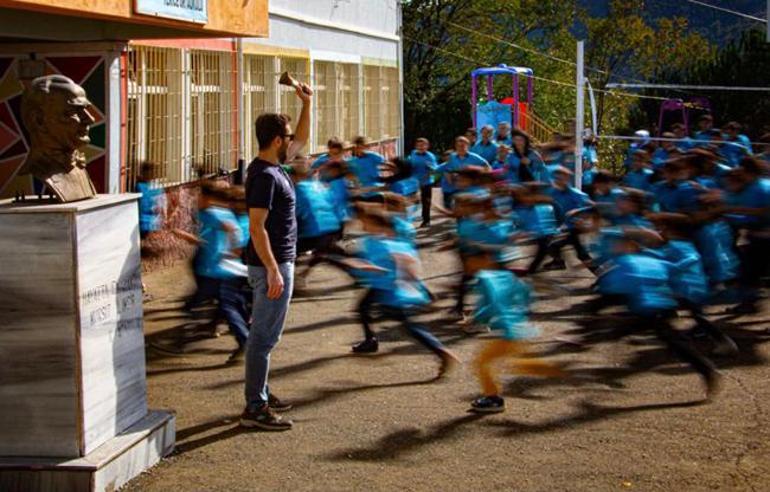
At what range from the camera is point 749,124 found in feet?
103

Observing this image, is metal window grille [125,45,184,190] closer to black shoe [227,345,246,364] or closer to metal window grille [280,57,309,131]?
metal window grille [280,57,309,131]

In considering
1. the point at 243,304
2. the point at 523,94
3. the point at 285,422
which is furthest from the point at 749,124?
the point at 285,422

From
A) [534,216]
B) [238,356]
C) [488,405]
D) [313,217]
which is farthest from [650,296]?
[313,217]

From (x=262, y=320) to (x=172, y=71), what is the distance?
29.4 feet

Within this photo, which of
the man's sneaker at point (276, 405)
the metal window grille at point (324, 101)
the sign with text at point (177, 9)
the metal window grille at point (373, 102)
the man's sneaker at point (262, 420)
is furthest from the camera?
the metal window grille at point (373, 102)

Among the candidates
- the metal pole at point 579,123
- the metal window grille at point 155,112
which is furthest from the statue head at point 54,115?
the metal pole at point 579,123

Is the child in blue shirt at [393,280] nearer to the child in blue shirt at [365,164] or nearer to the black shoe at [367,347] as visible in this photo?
the black shoe at [367,347]

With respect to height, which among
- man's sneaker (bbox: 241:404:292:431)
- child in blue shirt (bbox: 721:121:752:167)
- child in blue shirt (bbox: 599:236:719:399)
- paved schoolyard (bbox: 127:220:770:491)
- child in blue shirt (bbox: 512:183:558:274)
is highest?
child in blue shirt (bbox: 721:121:752:167)

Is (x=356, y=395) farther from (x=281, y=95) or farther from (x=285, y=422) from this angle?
(x=281, y=95)

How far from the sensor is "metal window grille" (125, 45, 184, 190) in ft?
45.6

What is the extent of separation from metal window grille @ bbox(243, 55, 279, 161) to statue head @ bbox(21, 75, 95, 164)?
11.9 metres

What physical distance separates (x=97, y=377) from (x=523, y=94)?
3426cm

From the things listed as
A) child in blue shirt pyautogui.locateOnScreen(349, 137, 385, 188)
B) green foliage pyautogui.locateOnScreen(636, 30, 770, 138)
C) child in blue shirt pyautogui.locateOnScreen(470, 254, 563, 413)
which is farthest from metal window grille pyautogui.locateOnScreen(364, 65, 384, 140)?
child in blue shirt pyautogui.locateOnScreen(470, 254, 563, 413)

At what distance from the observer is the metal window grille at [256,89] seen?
18234 mm
